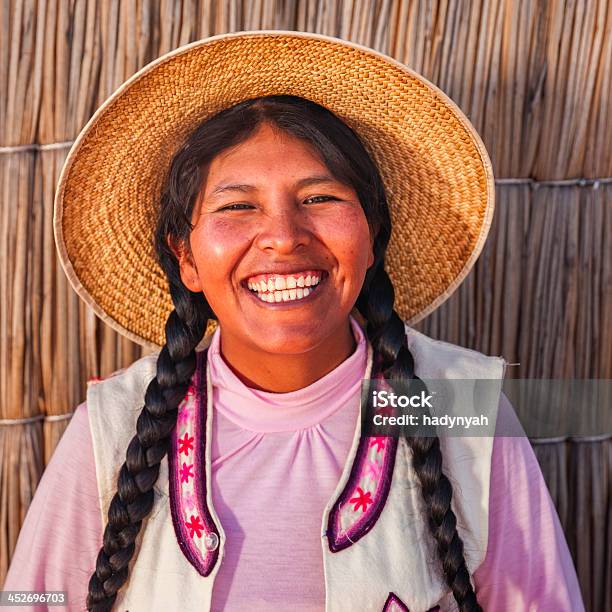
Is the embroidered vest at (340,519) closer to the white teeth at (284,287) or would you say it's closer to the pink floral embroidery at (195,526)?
the pink floral embroidery at (195,526)

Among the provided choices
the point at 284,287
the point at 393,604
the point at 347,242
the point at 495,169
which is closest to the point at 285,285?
the point at 284,287

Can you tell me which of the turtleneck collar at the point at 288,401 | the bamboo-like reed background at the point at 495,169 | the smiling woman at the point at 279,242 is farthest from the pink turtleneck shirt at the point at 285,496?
the bamboo-like reed background at the point at 495,169

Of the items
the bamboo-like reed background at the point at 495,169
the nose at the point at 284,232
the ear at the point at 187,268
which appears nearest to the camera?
the nose at the point at 284,232

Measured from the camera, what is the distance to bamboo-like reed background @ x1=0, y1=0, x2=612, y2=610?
197cm

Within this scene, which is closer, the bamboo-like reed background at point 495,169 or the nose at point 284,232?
the nose at point 284,232

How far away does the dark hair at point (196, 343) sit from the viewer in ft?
5.15

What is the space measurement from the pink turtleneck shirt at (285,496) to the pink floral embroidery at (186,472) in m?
0.05

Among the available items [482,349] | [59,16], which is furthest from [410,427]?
[59,16]

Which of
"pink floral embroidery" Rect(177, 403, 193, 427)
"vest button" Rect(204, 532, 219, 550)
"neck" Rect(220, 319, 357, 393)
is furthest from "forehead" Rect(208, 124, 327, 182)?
"vest button" Rect(204, 532, 219, 550)

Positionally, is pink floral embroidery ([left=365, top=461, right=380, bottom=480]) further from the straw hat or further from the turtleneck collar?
the straw hat

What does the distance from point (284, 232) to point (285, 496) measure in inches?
20.5

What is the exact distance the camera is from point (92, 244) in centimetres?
180

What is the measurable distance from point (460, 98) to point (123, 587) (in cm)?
139

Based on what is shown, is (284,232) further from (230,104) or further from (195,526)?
(195,526)
